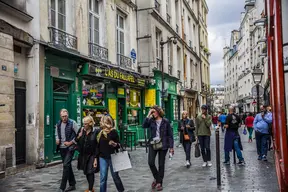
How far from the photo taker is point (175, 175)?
8.62 metres

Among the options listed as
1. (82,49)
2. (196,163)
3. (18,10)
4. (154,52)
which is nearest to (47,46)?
(18,10)

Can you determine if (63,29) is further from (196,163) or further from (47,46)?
(196,163)

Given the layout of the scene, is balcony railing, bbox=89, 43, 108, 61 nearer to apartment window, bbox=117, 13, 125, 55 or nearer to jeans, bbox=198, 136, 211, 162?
apartment window, bbox=117, 13, 125, 55

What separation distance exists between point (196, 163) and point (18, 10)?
700 centimetres

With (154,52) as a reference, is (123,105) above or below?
below

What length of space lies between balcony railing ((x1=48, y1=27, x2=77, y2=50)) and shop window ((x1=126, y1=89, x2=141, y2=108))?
17.6 feet

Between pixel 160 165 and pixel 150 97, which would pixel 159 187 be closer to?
pixel 160 165

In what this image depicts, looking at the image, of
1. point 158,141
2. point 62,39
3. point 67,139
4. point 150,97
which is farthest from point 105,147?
point 150,97

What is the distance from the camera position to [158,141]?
7297 millimetres

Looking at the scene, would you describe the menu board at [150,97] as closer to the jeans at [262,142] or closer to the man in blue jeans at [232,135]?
the jeans at [262,142]

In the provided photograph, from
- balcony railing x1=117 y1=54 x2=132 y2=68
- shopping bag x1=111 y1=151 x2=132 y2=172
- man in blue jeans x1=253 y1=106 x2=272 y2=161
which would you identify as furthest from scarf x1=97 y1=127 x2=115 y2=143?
balcony railing x1=117 y1=54 x2=132 y2=68

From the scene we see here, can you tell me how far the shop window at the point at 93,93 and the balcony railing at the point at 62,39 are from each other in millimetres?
1625

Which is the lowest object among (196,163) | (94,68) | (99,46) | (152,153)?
(196,163)

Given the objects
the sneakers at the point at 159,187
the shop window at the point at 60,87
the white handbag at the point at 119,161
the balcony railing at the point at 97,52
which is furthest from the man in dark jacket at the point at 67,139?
the balcony railing at the point at 97,52
